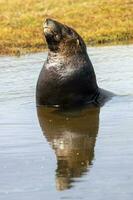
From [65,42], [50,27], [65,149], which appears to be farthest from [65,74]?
[65,149]

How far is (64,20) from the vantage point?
39719mm

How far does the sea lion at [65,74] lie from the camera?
45.7 ft

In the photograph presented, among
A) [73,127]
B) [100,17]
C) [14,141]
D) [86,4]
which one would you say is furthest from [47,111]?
[86,4]

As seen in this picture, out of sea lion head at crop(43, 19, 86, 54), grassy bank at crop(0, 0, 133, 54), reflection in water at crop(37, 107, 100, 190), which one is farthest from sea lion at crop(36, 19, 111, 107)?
grassy bank at crop(0, 0, 133, 54)

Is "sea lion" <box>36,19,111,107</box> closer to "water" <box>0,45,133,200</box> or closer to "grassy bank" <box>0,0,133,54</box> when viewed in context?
"water" <box>0,45,133,200</box>

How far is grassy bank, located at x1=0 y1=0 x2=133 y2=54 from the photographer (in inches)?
1261

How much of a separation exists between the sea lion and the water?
35 cm

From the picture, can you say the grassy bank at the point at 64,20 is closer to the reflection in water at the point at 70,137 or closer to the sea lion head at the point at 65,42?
the sea lion head at the point at 65,42

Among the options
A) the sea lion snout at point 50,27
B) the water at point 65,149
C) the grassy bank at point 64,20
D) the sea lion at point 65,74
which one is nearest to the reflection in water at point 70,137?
the water at point 65,149

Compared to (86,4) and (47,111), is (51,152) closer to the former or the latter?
(47,111)

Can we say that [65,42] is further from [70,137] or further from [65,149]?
[65,149]

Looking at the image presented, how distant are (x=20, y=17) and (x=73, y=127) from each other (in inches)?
1183

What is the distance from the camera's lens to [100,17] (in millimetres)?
39125

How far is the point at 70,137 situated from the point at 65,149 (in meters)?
0.86
